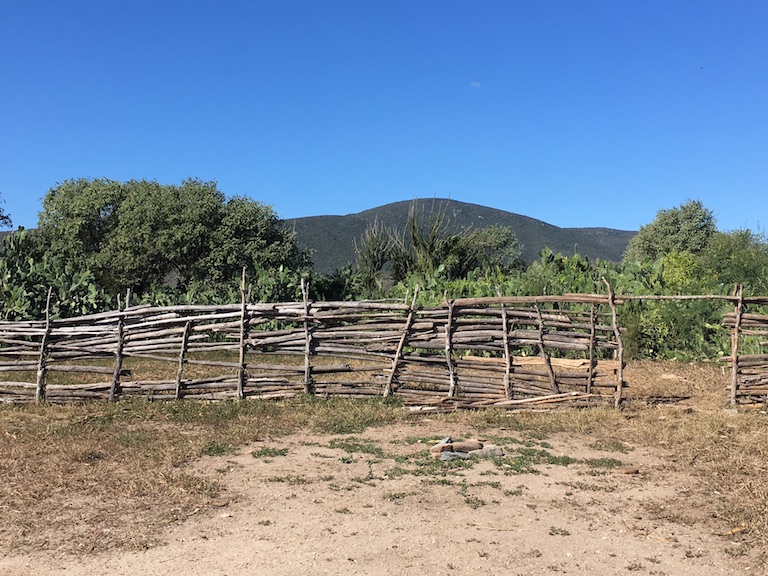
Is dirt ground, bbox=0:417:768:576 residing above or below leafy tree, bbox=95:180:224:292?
below

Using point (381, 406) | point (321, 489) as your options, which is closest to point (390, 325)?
point (381, 406)

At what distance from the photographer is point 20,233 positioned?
61.3ft

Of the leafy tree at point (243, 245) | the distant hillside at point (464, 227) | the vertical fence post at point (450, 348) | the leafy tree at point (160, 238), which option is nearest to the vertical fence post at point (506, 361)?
the vertical fence post at point (450, 348)

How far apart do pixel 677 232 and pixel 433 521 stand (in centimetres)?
4037

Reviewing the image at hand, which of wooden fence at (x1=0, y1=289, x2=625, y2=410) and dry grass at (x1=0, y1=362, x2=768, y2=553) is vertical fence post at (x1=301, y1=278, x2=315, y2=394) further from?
dry grass at (x1=0, y1=362, x2=768, y2=553)

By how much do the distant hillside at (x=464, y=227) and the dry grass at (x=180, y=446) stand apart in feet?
188

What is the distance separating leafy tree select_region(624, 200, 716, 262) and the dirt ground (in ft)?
119

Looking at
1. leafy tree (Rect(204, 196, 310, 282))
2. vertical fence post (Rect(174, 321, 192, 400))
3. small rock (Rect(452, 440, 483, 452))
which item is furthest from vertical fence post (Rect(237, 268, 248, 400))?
leafy tree (Rect(204, 196, 310, 282))

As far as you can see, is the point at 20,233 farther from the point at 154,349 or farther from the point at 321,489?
the point at 321,489

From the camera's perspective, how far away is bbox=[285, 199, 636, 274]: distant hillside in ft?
233

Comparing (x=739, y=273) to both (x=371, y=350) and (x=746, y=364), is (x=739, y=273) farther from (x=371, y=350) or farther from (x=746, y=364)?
(x=371, y=350)

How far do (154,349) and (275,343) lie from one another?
1692 millimetres

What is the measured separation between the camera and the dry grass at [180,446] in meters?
4.58

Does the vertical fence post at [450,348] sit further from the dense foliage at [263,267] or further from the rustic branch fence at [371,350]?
the dense foliage at [263,267]
